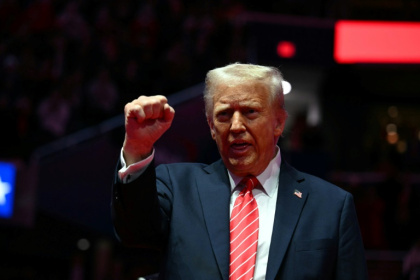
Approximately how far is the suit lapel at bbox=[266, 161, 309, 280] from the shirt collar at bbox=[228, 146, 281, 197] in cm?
3

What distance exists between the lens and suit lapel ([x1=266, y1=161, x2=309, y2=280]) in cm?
230

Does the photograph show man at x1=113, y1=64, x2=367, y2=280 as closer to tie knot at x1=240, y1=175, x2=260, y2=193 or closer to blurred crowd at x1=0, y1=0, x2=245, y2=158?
tie knot at x1=240, y1=175, x2=260, y2=193

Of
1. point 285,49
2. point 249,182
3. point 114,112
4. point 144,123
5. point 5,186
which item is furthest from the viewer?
point 114,112

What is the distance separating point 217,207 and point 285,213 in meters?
0.23

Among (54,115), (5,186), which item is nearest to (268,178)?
(5,186)

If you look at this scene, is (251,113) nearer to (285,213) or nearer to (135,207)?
(285,213)

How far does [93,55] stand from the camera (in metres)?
8.67

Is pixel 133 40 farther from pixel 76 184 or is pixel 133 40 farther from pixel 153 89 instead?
pixel 76 184

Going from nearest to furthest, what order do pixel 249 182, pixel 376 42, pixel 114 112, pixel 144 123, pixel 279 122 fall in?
pixel 144 123 → pixel 249 182 → pixel 279 122 → pixel 114 112 → pixel 376 42

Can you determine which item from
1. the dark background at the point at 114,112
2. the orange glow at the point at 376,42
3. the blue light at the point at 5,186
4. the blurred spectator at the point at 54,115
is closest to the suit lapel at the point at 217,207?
the dark background at the point at 114,112

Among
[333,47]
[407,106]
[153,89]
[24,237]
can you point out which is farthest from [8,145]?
[407,106]

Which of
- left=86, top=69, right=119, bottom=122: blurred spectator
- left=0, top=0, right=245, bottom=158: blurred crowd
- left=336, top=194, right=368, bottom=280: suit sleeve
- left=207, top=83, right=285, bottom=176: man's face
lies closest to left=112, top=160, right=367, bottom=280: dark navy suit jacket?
left=336, top=194, right=368, bottom=280: suit sleeve

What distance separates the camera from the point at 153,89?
331 inches

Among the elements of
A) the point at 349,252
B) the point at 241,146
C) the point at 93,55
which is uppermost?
the point at 93,55
